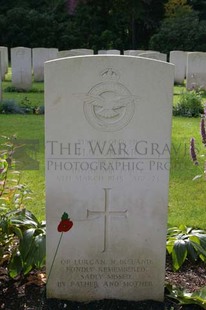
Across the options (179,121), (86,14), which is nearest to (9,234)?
(179,121)

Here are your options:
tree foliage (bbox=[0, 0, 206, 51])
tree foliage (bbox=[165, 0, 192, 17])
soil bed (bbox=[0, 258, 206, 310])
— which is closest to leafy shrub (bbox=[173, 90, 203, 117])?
soil bed (bbox=[0, 258, 206, 310])

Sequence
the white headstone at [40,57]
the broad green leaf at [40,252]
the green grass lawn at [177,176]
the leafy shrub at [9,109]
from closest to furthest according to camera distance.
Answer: the broad green leaf at [40,252] < the green grass lawn at [177,176] < the leafy shrub at [9,109] < the white headstone at [40,57]

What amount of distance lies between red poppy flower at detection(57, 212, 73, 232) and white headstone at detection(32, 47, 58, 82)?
13.0 meters

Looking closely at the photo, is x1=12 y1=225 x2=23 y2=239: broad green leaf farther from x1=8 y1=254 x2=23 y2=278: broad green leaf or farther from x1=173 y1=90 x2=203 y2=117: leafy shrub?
x1=173 y1=90 x2=203 y2=117: leafy shrub

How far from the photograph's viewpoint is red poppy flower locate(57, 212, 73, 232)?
2664mm

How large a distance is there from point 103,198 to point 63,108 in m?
0.60

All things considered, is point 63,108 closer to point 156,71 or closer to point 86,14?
point 156,71

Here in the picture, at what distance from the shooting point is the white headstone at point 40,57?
15.2m

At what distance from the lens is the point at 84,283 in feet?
9.54

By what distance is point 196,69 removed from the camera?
516 inches

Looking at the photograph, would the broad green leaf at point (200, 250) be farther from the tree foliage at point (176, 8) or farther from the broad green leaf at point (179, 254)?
the tree foliage at point (176, 8)

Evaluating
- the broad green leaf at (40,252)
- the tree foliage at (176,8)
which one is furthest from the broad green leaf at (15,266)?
the tree foliage at (176,8)

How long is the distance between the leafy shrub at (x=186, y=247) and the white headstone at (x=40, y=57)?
41.2ft

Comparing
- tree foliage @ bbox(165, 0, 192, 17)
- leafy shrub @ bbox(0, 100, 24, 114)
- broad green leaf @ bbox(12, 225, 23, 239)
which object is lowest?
broad green leaf @ bbox(12, 225, 23, 239)
